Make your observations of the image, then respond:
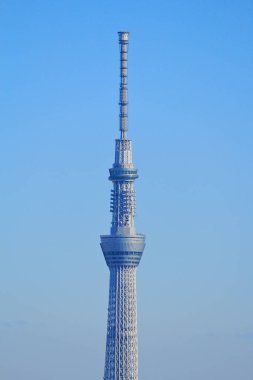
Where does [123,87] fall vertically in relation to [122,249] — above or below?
above

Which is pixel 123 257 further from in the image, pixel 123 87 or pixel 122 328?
pixel 123 87

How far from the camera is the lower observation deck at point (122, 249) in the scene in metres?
176

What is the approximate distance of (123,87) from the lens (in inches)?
6895

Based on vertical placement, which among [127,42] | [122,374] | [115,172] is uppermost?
[127,42]

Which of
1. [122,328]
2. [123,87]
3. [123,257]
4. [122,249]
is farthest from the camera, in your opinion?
[122,328]

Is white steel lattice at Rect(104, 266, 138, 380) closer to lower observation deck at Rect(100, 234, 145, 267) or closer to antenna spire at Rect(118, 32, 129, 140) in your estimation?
lower observation deck at Rect(100, 234, 145, 267)

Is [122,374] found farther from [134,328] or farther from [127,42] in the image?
[127,42]

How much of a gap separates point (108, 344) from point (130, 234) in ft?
59.5

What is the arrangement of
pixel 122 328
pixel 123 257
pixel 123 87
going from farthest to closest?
pixel 122 328, pixel 123 257, pixel 123 87

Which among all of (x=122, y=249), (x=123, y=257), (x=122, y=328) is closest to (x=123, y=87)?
(x=122, y=249)

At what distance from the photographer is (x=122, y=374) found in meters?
180

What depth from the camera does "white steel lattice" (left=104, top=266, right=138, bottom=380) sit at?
180500 millimetres

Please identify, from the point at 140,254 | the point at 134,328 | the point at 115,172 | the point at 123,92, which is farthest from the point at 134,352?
the point at 123,92

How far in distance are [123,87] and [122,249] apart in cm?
2429
